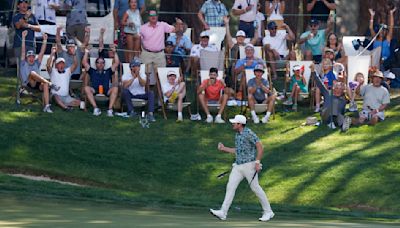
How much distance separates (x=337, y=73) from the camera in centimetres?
2928

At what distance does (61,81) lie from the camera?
28.1 m

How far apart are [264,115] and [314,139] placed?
1799mm

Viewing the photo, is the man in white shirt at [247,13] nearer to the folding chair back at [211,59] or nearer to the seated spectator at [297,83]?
the folding chair back at [211,59]

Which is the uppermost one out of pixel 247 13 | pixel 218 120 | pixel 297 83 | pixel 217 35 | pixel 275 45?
pixel 247 13

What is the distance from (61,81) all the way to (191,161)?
373 cm

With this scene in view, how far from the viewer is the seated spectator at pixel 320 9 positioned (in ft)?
107

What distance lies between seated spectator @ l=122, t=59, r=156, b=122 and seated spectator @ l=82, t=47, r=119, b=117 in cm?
21

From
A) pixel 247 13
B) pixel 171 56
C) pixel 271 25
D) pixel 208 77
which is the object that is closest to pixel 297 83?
pixel 271 25

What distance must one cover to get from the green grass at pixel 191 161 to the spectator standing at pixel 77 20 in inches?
95.0

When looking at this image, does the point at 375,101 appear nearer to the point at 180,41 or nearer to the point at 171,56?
the point at 171,56

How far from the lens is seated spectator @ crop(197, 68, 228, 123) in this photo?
28.2 m

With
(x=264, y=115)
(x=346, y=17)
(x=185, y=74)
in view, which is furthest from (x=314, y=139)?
(x=346, y=17)

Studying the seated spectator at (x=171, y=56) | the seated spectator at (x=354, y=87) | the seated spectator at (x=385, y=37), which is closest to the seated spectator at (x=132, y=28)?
the seated spectator at (x=171, y=56)

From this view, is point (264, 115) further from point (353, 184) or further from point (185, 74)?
point (353, 184)
